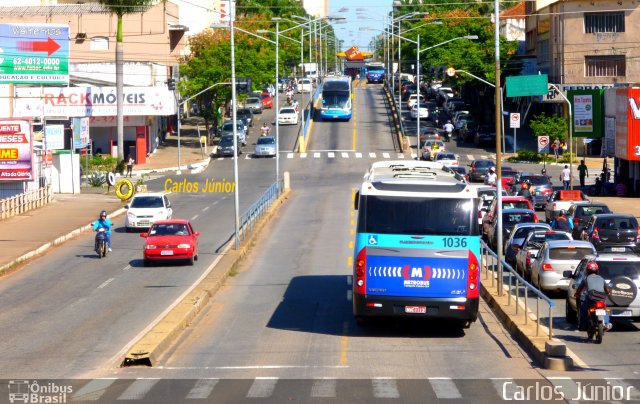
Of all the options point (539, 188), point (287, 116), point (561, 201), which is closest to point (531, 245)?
point (561, 201)

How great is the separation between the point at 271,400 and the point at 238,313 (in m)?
10.9

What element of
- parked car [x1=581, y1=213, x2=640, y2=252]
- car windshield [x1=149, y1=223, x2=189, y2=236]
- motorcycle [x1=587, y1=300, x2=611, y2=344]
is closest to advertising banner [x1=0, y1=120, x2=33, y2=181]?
car windshield [x1=149, y1=223, x2=189, y2=236]

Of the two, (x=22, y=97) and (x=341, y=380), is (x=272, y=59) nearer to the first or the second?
(x=22, y=97)

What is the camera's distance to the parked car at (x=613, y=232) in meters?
35.4

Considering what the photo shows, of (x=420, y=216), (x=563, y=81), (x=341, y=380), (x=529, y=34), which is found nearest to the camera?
(x=341, y=380)

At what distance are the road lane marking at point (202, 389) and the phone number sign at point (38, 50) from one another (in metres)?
60.7

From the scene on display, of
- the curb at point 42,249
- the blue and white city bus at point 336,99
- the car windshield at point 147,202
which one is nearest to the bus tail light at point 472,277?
the curb at point 42,249

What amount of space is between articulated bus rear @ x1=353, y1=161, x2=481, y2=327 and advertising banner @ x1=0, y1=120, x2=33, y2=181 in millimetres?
37773

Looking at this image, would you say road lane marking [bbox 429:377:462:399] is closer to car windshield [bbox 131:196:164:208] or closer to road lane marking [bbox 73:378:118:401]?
road lane marking [bbox 73:378:118:401]

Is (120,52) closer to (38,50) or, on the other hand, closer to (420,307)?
(38,50)

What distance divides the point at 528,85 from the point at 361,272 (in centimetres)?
6765

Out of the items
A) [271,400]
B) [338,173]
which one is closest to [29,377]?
[271,400]

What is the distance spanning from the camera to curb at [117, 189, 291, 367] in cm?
1928

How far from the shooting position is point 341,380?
17469mm
